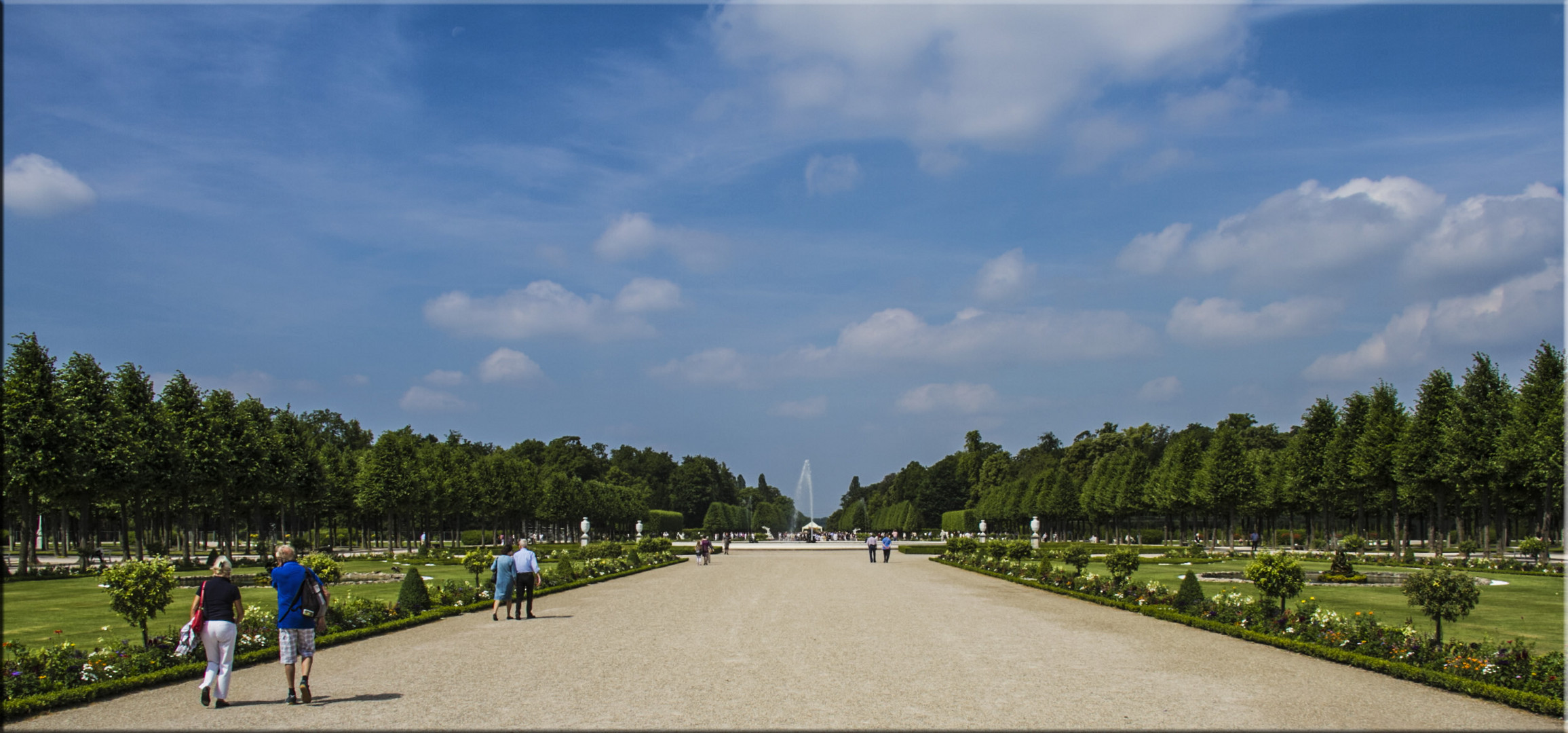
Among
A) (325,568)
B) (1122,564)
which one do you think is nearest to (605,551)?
(325,568)

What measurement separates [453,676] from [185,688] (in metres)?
3.53

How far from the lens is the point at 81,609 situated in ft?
75.2

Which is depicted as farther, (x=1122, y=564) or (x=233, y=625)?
(x=1122, y=564)

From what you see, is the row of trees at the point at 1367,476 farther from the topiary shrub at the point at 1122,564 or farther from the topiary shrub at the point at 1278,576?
the topiary shrub at the point at 1278,576

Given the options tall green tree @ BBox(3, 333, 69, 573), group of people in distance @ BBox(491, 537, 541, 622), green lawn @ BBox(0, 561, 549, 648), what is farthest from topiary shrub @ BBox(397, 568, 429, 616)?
tall green tree @ BBox(3, 333, 69, 573)

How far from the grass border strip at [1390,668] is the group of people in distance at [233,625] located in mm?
14673

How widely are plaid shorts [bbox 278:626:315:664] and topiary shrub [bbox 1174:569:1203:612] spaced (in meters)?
17.4

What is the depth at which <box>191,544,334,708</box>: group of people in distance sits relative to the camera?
36.5 ft

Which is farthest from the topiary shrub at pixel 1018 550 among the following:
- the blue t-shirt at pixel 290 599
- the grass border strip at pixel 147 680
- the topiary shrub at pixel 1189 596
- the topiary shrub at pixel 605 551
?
the blue t-shirt at pixel 290 599

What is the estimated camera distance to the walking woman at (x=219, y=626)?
11078 mm

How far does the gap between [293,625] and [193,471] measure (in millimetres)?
38757

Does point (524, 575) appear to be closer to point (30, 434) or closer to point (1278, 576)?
point (1278, 576)

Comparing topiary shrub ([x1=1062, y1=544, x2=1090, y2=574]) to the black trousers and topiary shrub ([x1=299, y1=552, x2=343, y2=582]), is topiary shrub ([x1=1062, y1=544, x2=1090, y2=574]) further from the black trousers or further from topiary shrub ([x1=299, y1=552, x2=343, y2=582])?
topiary shrub ([x1=299, y1=552, x2=343, y2=582])

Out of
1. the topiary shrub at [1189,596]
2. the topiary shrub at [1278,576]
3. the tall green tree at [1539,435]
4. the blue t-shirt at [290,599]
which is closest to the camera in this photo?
the blue t-shirt at [290,599]
